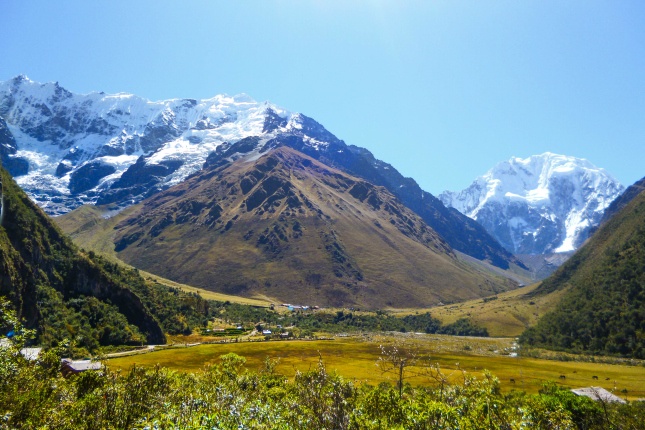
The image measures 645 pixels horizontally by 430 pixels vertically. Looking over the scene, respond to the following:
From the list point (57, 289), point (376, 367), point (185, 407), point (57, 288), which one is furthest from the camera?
point (57, 288)

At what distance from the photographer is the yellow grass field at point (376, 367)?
107 m

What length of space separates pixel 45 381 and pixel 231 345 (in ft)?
→ 436

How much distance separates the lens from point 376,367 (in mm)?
103438

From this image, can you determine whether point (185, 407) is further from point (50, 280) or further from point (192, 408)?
point (50, 280)

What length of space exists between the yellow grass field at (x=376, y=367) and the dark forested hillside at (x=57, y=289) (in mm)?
18415

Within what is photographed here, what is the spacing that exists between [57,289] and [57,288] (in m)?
0.52

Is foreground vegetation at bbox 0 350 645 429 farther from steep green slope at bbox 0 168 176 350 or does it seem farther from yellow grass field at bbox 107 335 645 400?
steep green slope at bbox 0 168 176 350

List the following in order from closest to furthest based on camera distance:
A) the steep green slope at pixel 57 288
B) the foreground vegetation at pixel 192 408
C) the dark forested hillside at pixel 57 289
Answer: the foreground vegetation at pixel 192 408, the dark forested hillside at pixel 57 289, the steep green slope at pixel 57 288

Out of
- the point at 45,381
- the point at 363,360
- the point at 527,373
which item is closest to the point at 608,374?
the point at 527,373

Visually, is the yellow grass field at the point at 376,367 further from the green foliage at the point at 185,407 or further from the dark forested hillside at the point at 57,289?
the green foliage at the point at 185,407

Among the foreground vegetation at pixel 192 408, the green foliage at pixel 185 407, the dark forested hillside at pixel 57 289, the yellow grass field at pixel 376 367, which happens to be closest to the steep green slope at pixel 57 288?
→ the dark forested hillside at pixel 57 289

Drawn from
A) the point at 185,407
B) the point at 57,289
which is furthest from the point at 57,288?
the point at 185,407

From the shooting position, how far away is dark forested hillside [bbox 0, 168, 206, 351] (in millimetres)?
103438

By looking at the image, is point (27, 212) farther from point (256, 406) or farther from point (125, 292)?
point (256, 406)
